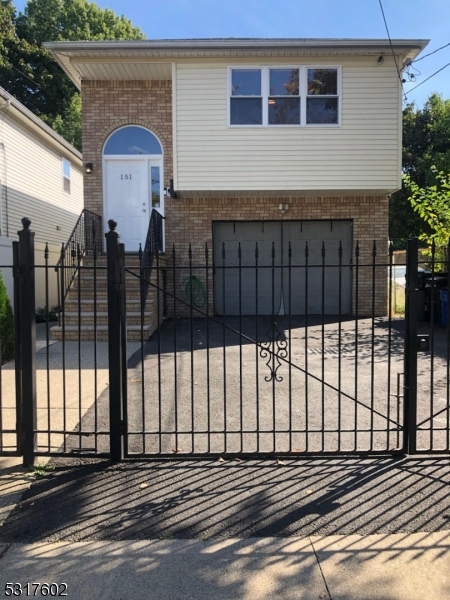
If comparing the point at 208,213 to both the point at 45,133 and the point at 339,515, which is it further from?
the point at 339,515

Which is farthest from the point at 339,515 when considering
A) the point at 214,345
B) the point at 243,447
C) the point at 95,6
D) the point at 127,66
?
the point at 95,6

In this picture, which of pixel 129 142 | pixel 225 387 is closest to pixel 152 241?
pixel 129 142

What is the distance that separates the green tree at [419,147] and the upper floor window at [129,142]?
14.9 m

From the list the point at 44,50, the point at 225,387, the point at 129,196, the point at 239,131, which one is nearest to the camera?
the point at 225,387

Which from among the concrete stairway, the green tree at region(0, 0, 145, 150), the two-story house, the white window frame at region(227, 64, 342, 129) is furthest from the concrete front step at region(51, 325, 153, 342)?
the green tree at region(0, 0, 145, 150)

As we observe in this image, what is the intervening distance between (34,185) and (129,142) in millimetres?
4531

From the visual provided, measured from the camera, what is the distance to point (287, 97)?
11.9 metres

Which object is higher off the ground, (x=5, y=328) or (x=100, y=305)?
(x=100, y=305)

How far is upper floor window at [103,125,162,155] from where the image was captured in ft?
41.8

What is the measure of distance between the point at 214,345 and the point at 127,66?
6.92 m

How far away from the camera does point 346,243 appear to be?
43.7ft

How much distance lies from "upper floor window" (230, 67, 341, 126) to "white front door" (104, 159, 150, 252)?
281 cm

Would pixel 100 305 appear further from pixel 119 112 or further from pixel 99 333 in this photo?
pixel 119 112

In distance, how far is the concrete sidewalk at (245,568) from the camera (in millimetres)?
2584
